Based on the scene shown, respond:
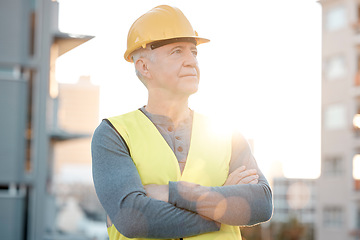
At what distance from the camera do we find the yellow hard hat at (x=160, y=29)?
2707 mm

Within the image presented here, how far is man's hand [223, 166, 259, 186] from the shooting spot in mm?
2695

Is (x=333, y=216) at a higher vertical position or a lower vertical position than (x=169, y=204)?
lower

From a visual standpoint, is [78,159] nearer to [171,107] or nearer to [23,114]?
[23,114]

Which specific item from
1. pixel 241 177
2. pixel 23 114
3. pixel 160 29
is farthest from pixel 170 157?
pixel 23 114

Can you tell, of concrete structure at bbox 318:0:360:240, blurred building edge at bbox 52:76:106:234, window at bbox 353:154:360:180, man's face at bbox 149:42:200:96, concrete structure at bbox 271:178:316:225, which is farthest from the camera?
concrete structure at bbox 271:178:316:225

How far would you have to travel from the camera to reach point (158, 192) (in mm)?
2576

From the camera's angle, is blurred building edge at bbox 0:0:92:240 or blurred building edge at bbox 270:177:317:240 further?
blurred building edge at bbox 270:177:317:240

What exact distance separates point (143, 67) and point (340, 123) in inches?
1231

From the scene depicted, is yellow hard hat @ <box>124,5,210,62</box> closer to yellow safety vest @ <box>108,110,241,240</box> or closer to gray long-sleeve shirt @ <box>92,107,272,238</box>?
yellow safety vest @ <box>108,110,241,240</box>

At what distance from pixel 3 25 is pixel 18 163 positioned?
5.78 feet

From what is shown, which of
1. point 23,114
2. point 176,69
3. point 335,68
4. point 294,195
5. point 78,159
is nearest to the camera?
point 176,69

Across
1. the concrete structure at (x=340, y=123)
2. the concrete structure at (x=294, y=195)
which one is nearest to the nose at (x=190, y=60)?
the concrete structure at (x=340, y=123)

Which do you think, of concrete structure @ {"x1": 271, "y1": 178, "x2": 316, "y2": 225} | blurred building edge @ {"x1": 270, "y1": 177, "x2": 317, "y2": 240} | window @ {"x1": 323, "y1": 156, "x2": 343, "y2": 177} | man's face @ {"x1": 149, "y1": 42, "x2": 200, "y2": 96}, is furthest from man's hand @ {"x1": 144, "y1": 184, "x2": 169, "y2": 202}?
concrete structure @ {"x1": 271, "y1": 178, "x2": 316, "y2": 225}

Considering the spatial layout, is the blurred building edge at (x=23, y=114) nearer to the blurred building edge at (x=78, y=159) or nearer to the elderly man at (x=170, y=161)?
the elderly man at (x=170, y=161)
